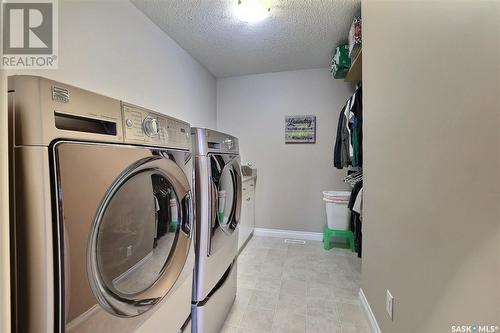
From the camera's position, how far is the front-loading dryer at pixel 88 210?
1.46 feet

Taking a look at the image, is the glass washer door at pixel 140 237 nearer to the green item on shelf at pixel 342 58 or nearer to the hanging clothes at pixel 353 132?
the hanging clothes at pixel 353 132

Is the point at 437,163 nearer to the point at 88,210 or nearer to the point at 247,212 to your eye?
the point at 88,210

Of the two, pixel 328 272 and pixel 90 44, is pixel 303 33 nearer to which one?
pixel 90 44

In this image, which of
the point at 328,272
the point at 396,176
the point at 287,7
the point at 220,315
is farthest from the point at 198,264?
the point at 287,7

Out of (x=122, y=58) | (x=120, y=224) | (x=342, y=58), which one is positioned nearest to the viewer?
(x=120, y=224)

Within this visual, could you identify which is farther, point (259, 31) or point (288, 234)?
point (288, 234)

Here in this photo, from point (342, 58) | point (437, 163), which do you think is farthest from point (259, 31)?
point (437, 163)

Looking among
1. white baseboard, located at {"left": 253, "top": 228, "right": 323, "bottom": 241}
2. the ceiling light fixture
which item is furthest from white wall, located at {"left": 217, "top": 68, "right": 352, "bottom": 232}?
the ceiling light fixture

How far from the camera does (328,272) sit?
2021mm

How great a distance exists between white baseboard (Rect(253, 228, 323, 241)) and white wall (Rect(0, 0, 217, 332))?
182 cm

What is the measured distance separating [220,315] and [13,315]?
1.07m

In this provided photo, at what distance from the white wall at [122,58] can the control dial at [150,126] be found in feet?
2.68

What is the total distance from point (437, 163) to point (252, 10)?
164cm

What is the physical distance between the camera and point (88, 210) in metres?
0.52
